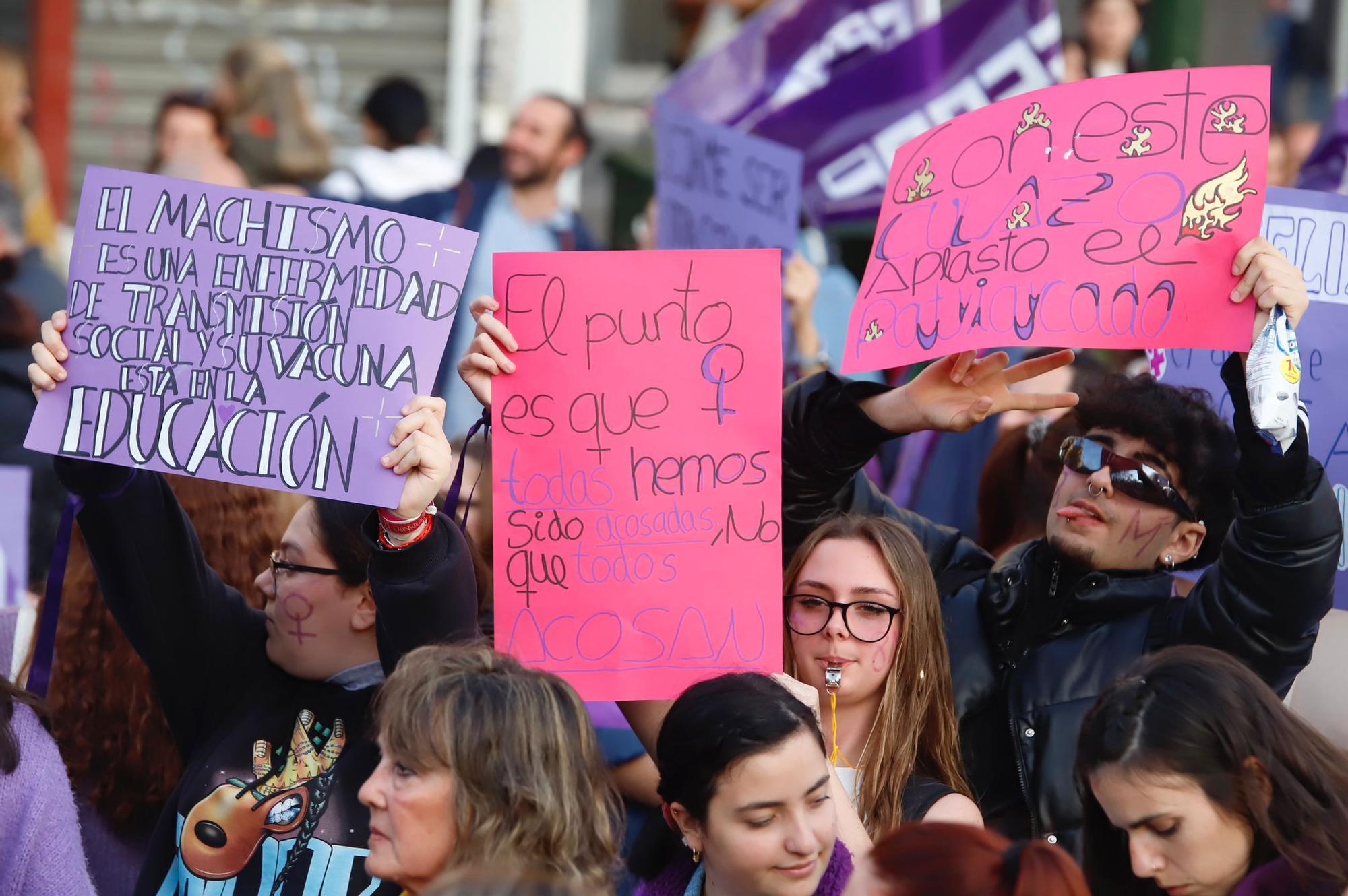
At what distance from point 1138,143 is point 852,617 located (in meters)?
1.00

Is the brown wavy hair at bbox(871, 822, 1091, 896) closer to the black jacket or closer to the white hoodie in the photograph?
the black jacket

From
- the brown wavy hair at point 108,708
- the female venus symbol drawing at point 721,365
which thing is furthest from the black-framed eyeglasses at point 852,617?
the brown wavy hair at point 108,708

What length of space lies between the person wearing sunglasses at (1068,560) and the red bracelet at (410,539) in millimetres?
840

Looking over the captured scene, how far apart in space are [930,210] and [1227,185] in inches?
22.2

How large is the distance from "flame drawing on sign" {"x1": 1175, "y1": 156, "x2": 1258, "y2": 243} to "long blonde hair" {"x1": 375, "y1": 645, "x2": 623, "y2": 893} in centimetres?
138

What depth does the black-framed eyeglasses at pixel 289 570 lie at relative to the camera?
121 inches

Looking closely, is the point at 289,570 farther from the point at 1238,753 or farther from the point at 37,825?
the point at 1238,753

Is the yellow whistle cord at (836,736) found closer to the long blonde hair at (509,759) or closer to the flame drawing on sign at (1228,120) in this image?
the long blonde hair at (509,759)

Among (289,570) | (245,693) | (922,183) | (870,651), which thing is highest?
(922,183)

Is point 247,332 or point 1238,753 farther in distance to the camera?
point 247,332

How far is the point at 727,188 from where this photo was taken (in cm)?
514

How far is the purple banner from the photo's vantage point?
5.82m

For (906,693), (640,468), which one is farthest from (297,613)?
(906,693)

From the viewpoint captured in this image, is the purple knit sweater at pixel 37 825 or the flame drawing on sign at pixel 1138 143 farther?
the flame drawing on sign at pixel 1138 143
